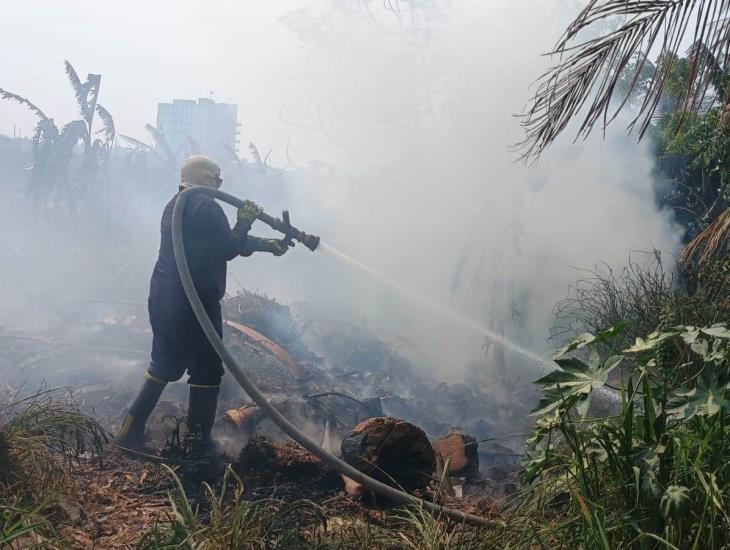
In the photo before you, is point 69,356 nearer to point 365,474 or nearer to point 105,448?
point 105,448

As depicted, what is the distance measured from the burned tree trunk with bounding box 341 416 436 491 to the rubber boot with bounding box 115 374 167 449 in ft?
5.14

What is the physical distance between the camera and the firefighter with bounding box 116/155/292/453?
4387 millimetres

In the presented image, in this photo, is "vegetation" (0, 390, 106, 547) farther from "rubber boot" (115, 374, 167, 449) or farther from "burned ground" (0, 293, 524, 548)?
"rubber boot" (115, 374, 167, 449)

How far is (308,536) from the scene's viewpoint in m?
2.62

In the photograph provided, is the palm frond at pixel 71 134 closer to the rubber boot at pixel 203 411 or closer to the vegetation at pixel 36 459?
the rubber boot at pixel 203 411

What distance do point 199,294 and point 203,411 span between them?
0.79m

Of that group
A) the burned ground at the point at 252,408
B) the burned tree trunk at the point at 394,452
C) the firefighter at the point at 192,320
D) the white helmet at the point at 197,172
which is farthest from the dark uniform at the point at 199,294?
the burned tree trunk at the point at 394,452

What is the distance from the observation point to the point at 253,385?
4.01 m

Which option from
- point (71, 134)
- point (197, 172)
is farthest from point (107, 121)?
point (197, 172)

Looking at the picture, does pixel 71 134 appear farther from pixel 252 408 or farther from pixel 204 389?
pixel 204 389

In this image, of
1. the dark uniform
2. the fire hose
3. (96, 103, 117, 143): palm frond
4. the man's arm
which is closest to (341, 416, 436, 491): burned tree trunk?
the fire hose

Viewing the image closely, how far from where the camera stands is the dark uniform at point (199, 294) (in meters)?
4.43

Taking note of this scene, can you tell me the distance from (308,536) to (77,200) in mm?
17777

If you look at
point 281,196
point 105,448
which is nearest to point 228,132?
point 281,196
